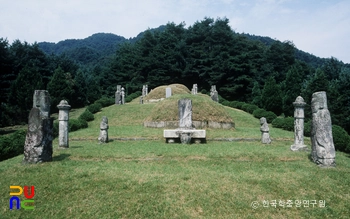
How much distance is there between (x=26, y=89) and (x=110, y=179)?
1082 inches

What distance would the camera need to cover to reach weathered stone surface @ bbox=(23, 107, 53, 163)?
759cm

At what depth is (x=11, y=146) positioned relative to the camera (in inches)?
432

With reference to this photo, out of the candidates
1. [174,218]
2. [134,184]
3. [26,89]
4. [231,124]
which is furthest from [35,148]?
[26,89]

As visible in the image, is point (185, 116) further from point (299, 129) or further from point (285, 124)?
point (285, 124)

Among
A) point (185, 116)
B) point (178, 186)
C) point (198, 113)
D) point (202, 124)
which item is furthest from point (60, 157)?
point (198, 113)

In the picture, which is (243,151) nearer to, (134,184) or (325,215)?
(325,215)

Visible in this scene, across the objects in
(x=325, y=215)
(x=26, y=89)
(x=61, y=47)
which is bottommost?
(x=325, y=215)

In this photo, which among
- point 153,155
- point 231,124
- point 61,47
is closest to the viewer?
point 153,155

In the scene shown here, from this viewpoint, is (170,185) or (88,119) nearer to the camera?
(170,185)

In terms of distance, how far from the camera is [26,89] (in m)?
28.6

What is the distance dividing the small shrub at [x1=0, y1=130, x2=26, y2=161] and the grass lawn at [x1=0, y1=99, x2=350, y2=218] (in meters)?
3.75

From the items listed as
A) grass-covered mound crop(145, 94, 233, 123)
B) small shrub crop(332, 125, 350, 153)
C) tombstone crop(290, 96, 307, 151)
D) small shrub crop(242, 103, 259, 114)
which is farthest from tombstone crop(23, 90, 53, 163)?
small shrub crop(242, 103, 259, 114)

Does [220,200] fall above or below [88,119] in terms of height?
below

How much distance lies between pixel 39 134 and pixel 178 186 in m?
4.74
